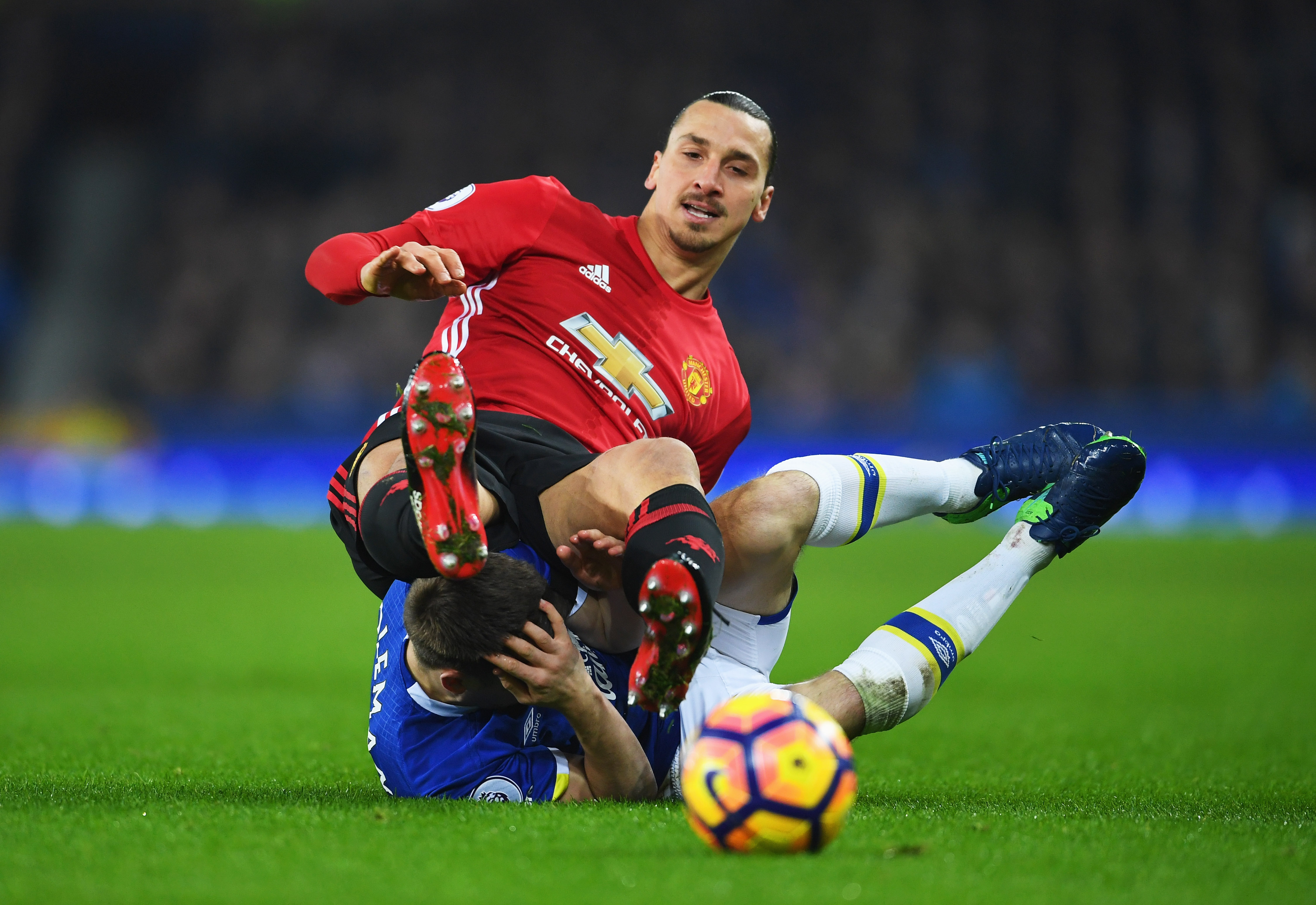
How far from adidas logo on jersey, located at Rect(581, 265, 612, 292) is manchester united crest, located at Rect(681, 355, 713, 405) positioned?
357 mm

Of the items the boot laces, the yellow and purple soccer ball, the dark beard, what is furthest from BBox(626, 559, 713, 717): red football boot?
the dark beard

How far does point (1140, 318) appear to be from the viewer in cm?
1888

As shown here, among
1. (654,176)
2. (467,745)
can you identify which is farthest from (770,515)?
(654,176)

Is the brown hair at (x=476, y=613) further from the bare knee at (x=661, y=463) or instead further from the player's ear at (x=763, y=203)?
the player's ear at (x=763, y=203)

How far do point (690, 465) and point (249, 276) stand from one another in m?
19.1

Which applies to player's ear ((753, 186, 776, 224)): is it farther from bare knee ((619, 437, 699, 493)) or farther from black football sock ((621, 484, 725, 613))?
black football sock ((621, 484, 725, 613))

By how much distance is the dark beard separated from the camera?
15.2 ft

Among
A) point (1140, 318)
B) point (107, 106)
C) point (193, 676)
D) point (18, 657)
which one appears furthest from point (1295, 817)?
point (107, 106)

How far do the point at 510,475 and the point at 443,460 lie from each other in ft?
2.27

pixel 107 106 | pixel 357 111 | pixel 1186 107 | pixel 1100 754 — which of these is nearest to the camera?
pixel 1100 754

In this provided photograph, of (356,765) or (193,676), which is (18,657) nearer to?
(193,676)

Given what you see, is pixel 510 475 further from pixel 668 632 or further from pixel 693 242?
pixel 693 242

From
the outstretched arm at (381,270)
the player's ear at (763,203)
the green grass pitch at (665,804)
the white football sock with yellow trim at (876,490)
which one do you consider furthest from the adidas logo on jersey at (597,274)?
the green grass pitch at (665,804)

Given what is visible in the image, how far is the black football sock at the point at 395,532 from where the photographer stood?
136 inches
